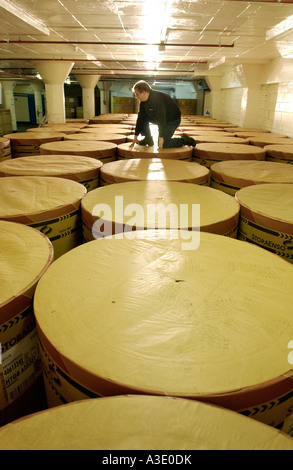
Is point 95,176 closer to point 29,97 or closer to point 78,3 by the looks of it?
point 78,3

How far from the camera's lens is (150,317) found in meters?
1.07

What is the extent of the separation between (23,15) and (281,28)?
13.6 feet

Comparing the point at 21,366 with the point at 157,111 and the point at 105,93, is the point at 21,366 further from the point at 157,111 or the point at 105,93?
the point at 105,93

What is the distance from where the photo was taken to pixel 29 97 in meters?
26.2

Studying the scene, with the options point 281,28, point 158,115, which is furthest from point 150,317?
point 281,28

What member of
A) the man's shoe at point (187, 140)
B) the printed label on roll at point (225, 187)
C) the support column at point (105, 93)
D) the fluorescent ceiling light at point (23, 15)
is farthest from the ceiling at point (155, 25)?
the support column at point (105, 93)

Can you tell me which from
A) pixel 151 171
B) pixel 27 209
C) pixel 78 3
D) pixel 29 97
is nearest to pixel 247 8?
pixel 78 3

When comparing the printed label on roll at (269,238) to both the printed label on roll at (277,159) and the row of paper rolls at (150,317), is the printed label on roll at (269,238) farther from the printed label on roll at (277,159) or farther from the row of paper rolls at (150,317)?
Result: the printed label on roll at (277,159)

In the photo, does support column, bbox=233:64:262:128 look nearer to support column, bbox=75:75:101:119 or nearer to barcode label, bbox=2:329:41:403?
support column, bbox=75:75:101:119

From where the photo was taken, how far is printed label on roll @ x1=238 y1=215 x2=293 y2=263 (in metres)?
1.77

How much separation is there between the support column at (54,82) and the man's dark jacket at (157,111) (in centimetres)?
606

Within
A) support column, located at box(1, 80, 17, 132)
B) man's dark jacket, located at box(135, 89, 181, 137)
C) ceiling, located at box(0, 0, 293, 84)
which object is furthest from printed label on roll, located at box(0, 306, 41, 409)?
support column, located at box(1, 80, 17, 132)

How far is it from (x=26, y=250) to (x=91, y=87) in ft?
49.3
